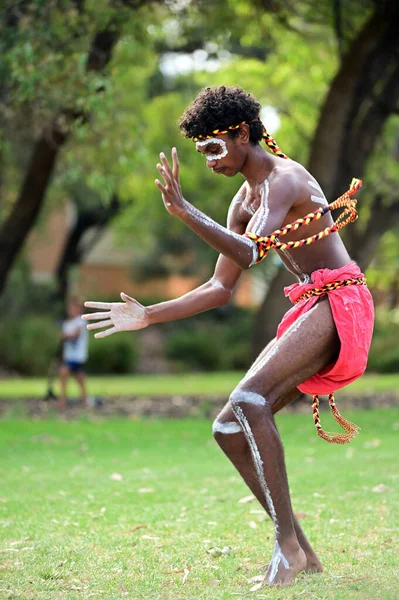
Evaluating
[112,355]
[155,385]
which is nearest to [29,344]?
[112,355]

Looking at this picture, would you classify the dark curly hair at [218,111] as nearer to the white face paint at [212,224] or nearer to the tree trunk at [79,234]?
the white face paint at [212,224]

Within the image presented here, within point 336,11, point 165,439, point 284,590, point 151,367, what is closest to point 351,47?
point 336,11

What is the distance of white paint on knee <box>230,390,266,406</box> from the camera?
193 inches

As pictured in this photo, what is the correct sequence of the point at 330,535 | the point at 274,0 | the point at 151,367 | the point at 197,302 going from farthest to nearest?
the point at 151,367, the point at 274,0, the point at 330,535, the point at 197,302

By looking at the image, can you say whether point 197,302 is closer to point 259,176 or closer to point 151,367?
point 259,176

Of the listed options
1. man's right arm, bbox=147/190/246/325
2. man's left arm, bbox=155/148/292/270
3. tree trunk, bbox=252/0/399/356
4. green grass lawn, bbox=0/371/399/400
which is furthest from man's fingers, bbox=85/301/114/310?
green grass lawn, bbox=0/371/399/400

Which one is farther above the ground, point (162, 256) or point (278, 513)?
point (278, 513)

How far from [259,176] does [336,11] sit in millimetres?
11446

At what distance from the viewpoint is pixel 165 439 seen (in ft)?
41.7

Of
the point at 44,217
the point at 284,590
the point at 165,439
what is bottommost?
the point at 44,217

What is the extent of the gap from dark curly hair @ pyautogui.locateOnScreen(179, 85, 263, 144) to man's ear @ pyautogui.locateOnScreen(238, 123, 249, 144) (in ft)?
0.09

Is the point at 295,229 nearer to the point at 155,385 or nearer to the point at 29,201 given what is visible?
the point at 29,201

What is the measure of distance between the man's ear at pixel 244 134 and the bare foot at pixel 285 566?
2105 millimetres

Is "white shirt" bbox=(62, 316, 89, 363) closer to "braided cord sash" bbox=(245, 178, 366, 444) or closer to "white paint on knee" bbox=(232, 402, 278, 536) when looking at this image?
"braided cord sash" bbox=(245, 178, 366, 444)
